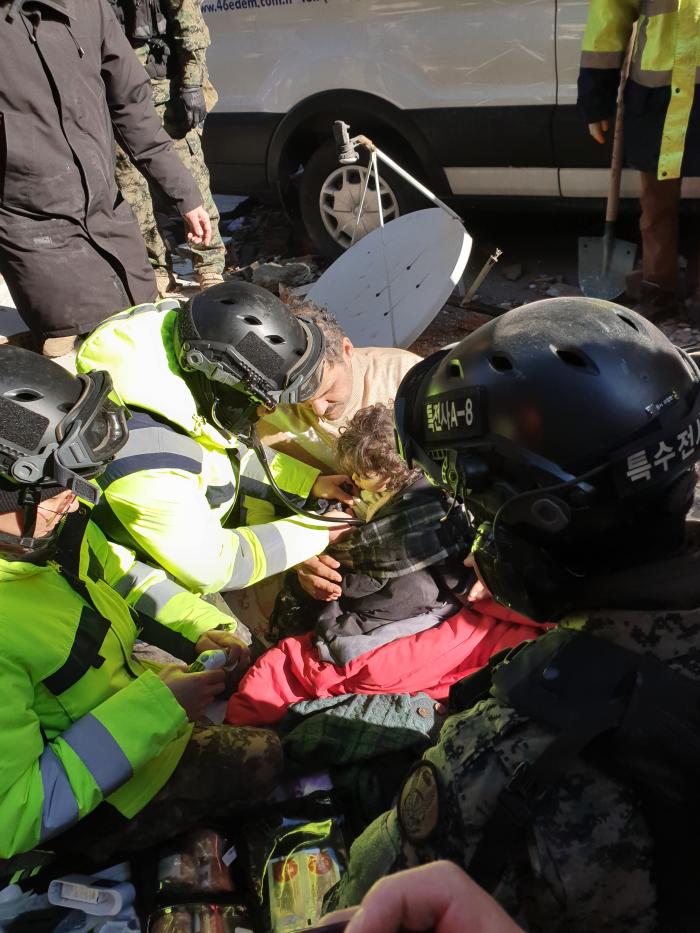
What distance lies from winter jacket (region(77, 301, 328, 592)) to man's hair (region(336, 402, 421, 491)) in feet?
1.29

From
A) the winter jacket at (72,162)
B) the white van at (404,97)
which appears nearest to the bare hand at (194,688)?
the winter jacket at (72,162)

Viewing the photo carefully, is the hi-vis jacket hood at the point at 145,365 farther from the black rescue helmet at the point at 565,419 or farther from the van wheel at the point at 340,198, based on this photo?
the van wheel at the point at 340,198

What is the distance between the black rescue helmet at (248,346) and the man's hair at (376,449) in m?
0.23

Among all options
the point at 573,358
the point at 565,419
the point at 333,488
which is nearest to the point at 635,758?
the point at 565,419

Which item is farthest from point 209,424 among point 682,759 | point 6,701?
point 682,759

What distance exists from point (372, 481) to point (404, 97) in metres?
3.54

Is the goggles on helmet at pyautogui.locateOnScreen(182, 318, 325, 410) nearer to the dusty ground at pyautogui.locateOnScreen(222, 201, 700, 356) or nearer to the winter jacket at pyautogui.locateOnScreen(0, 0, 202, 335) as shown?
the winter jacket at pyautogui.locateOnScreen(0, 0, 202, 335)

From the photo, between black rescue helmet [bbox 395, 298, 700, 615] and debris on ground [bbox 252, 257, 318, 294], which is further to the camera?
debris on ground [bbox 252, 257, 318, 294]

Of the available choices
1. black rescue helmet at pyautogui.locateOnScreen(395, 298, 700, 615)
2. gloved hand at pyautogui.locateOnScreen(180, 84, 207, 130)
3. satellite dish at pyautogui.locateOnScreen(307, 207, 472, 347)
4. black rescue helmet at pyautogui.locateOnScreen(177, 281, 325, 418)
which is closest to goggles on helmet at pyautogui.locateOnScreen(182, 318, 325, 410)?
black rescue helmet at pyautogui.locateOnScreen(177, 281, 325, 418)

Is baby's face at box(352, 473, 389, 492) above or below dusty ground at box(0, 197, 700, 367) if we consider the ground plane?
above

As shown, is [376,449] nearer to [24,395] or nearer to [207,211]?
[24,395]

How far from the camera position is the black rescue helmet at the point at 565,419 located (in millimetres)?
1195

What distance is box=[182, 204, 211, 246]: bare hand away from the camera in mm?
4293

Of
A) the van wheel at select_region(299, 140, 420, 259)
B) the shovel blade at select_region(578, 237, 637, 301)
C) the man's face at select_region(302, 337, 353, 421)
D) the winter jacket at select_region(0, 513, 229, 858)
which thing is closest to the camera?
the winter jacket at select_region(0, 513, 229, 858)
